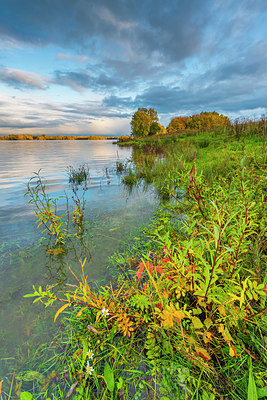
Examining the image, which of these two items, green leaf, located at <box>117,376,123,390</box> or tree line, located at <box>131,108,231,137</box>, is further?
tree line, located at <box>131,108,231,137</box>

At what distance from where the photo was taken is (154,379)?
1.37 metres

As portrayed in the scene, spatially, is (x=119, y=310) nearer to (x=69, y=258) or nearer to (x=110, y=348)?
(x=110, y=348)

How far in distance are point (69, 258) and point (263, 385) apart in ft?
10.5

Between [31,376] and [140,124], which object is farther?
[140,124]

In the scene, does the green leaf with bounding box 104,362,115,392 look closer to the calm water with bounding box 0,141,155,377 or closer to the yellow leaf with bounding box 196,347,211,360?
the yellow leaf with bounding box 196,347,211,360

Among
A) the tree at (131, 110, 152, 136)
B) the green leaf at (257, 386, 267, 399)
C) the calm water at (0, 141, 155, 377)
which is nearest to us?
the green leaf at (257, 386, 267, 399)

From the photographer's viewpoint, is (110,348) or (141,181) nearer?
(110,348)

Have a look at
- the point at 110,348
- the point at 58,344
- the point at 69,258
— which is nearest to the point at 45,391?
the point at 58,344

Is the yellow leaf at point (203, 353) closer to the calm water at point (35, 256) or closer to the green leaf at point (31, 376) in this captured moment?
the green leaf at point (31, 376)

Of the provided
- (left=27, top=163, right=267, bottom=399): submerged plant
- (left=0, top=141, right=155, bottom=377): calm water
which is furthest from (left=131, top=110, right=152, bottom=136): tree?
(left=27, top=163, right=267, bottom=399): submerged plant

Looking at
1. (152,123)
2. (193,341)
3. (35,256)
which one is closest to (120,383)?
(193,341)

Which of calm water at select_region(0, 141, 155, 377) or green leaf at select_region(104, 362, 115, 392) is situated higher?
green leaf at select_region(104, 362, 115, 392)

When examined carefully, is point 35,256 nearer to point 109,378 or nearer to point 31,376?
point 31,376

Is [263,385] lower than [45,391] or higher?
higher
